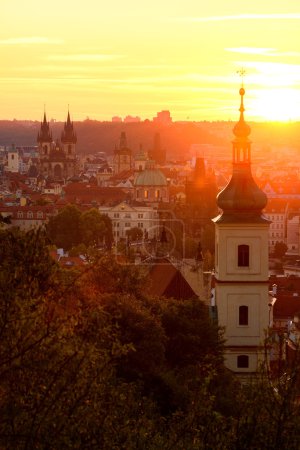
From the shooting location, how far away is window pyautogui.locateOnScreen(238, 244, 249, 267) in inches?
1100

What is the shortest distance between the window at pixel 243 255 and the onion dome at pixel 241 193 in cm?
55

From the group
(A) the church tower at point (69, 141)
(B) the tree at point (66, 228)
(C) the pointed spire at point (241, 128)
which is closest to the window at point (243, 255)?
(C) the pointed spire at point (241, 128)

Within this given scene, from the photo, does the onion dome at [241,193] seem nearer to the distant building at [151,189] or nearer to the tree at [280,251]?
the tree at [280,251]

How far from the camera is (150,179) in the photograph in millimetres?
95375

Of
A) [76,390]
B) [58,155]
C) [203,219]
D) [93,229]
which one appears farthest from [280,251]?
[76,390]

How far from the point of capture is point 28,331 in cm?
1192

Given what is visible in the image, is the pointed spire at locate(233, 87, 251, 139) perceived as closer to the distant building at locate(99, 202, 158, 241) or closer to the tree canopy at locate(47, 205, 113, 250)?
the tree canopy at locate(47, 205, 113, 250)

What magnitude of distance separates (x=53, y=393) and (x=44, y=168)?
127 metres

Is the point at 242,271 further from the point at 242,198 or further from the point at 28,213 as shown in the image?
the point at 28,213

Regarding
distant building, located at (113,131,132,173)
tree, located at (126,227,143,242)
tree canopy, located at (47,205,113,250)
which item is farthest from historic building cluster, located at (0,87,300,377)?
tree canopy, located at (47,205,113,250)

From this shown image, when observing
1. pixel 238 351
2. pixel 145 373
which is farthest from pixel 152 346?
pixel 238 351

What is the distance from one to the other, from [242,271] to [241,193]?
5.20ft

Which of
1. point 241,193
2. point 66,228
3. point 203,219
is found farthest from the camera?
point 203,219

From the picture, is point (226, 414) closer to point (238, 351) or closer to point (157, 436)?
point (157, 436)
